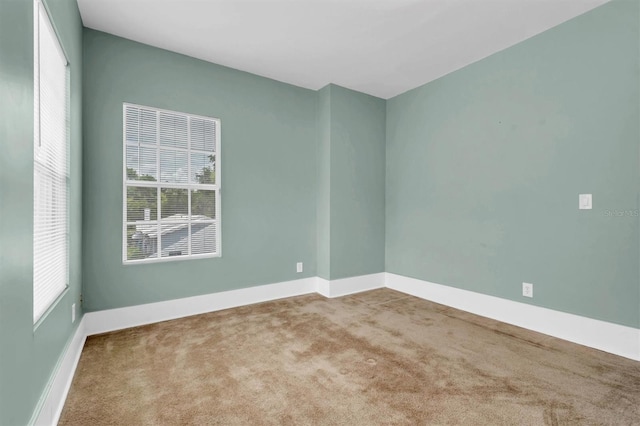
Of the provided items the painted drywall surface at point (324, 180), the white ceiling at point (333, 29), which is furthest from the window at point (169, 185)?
the painted drywall surface at point (324, 180)

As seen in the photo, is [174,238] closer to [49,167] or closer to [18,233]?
[49,167]

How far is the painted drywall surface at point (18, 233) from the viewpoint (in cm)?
108

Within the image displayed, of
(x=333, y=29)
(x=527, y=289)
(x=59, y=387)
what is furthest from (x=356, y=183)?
(x=59, y=387)

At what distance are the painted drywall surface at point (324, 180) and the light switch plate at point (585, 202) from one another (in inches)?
96.4

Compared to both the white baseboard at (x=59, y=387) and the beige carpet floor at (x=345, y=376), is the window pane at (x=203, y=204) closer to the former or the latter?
the beige carpet floor at (x=345, y=376)

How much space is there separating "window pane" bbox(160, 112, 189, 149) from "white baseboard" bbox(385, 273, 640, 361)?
3.21m

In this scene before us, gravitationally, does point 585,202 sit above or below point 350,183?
below

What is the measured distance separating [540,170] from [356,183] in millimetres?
2025

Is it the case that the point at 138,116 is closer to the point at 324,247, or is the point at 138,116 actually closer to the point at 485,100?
the point at 324,247

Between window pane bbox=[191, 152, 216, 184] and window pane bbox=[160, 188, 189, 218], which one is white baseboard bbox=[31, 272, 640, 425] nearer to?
window pane bbox=[160, 188, 189, 218]

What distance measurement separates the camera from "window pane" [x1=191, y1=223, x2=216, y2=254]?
327 cm

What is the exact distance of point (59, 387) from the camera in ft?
5.74

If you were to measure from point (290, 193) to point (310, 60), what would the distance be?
1.54 m

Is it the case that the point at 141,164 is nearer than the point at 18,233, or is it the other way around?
the point at 18,233
